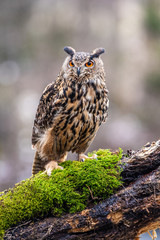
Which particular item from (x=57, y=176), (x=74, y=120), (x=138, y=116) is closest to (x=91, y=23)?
(x=138, y=116)

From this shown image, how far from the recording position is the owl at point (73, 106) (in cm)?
272

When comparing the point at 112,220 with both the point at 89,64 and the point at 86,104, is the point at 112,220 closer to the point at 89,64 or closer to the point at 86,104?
the point at 86,104

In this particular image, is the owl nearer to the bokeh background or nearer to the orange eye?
the orange eye

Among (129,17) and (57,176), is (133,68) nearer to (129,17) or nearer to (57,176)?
(129,17)

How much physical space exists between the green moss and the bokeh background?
15.3 feet

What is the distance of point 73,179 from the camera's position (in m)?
2.19

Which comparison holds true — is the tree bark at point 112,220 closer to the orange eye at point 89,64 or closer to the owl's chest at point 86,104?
the owl's chest at point 86,104

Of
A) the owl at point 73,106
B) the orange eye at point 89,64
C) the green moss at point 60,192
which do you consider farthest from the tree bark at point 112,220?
the orange eye at point 89,64

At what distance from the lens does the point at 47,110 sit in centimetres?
285

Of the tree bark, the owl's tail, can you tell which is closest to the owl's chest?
the owl's tail

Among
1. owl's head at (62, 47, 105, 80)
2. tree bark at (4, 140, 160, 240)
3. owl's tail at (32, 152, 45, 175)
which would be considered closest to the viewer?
tree bark at (4, 140, 160, 240)

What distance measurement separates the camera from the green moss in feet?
6.41

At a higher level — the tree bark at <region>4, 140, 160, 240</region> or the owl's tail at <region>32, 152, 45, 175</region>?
the owl's tail at <region>32, 152, 45, 175</region>

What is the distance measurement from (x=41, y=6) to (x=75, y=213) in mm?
5964
